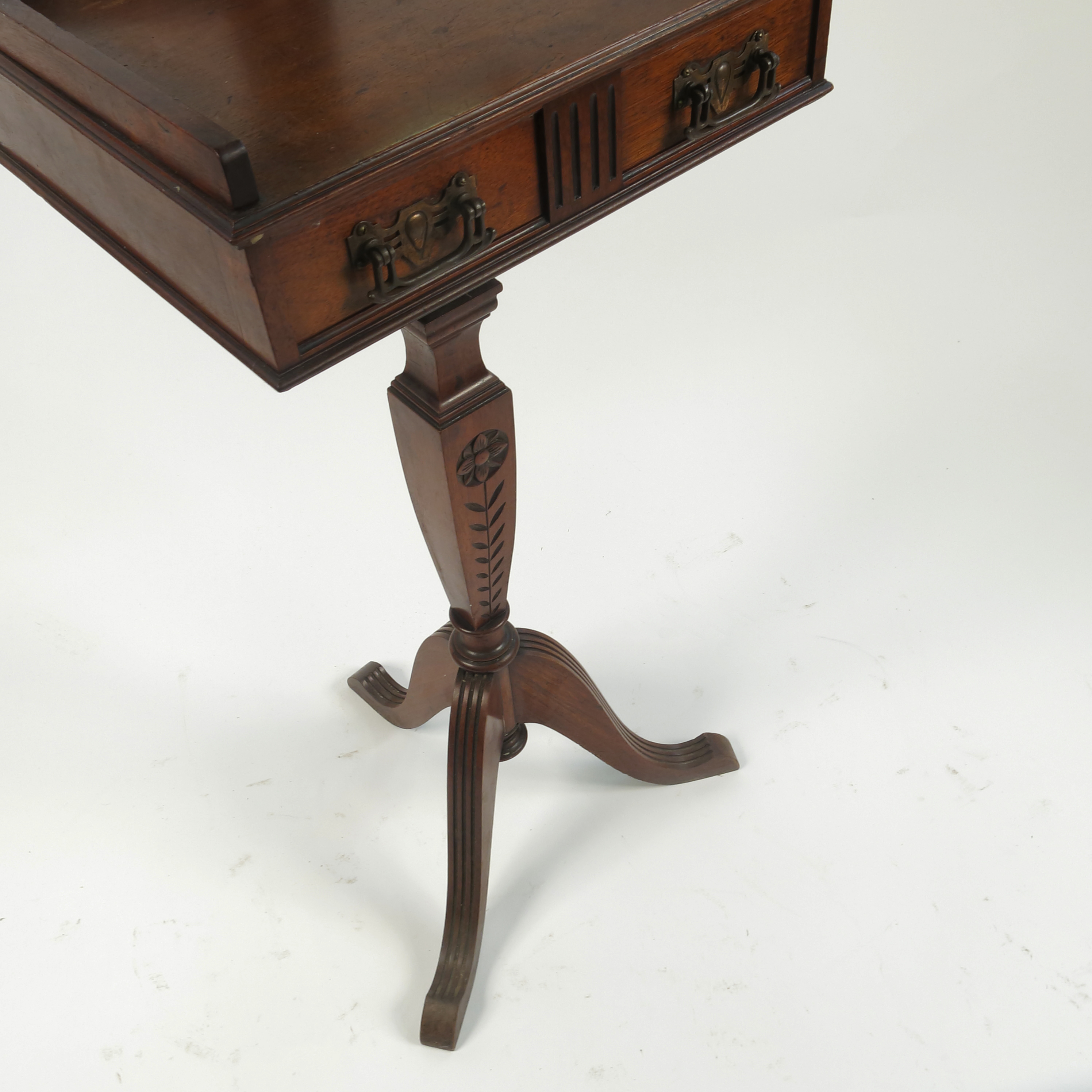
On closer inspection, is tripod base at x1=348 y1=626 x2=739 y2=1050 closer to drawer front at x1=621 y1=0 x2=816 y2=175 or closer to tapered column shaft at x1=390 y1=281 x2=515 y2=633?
tapered column shaft at x1=390 y1=281 x2=515 y2=633

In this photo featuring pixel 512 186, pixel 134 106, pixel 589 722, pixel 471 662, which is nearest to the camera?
pixel 134 106

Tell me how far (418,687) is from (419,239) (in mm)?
758

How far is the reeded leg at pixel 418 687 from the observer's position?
1.45 meters

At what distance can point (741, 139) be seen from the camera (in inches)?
43.5

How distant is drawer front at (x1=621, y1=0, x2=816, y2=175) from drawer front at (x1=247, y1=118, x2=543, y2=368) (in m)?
0.11

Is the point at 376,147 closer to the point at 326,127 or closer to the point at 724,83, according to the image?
the point at 326,127

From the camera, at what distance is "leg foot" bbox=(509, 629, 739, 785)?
1.41m

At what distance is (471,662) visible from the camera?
4.43 feet

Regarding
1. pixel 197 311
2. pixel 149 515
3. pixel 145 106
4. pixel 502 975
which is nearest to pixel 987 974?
pixel 502 975

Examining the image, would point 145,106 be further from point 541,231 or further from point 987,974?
point 987,974

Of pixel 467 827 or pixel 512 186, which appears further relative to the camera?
pixel 467 827

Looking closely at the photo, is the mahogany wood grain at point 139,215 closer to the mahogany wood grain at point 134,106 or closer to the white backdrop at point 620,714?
the mahogany wood grain at point 134,106

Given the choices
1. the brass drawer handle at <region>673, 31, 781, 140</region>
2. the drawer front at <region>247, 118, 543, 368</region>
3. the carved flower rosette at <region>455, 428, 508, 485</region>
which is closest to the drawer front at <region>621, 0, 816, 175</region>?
the brass drawer handle at <region>673, 31, 781, 140</region>

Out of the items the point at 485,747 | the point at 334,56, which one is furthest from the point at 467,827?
the point at 334,56
